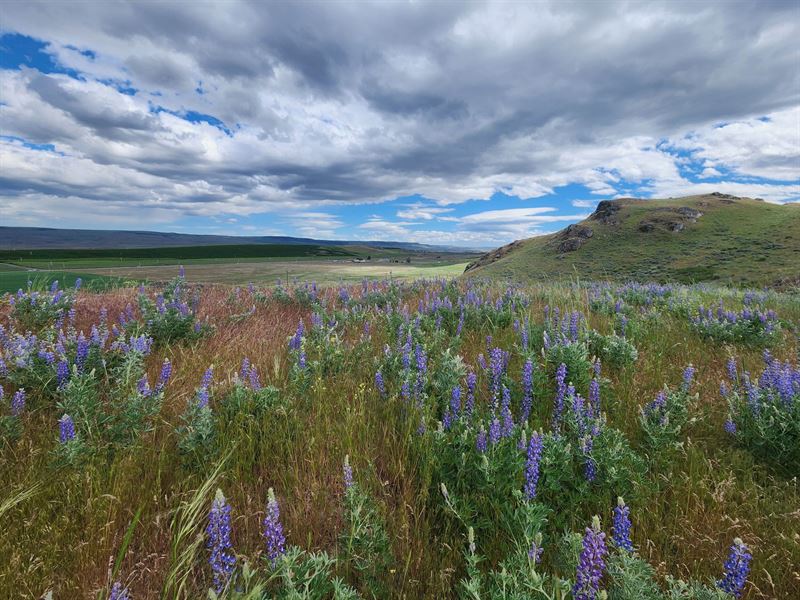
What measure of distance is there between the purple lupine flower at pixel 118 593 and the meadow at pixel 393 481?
0.03 meters

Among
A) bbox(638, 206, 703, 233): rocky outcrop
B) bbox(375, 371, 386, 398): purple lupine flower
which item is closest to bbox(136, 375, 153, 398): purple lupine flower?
bbox(375, 371, 386, 398): purple lupine flower

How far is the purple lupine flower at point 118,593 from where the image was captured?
5.67 ft

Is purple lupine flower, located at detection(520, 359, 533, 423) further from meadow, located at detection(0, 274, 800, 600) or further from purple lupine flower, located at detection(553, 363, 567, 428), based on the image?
purple lupine flower, located at detection(553, 363, 567, 428)

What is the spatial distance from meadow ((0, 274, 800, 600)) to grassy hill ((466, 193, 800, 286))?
19420 millimetres

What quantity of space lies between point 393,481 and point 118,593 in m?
1.55

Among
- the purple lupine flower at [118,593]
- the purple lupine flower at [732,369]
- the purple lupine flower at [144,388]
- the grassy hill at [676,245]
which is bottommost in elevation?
the purple lupine flower at [118,593]

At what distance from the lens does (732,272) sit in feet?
70.3

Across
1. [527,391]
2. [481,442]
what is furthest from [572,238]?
[481,442]

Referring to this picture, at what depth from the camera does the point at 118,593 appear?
1.81 m

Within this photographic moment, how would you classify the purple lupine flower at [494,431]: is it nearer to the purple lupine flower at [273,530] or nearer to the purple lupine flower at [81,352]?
the purple lupine flower at [273,530]

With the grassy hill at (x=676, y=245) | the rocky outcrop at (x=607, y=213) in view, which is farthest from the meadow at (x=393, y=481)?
the rocky outcrop at (x=607, y=213)

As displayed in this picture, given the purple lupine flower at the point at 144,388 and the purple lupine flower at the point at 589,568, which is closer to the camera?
the purple lupine flower at the point at 589,568

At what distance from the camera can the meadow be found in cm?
193

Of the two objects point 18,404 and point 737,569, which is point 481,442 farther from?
point 18,404
